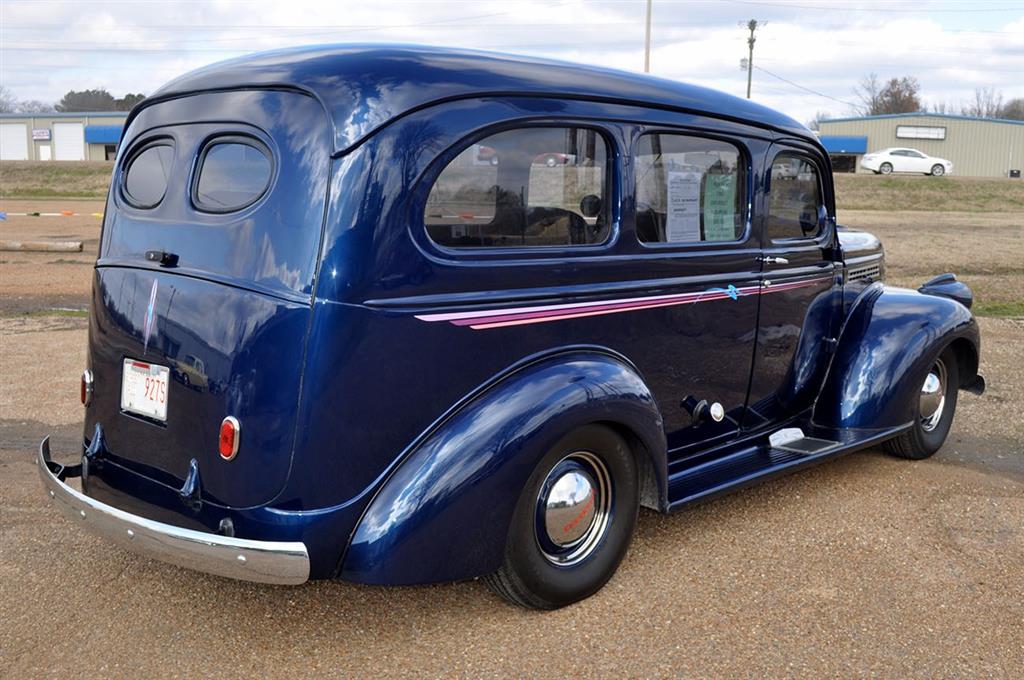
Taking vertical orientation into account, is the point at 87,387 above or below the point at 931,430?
above

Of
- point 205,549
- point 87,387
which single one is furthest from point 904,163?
point 205,549

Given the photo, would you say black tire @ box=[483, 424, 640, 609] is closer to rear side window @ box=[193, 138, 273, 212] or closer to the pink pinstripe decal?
the pink pinstripe decal

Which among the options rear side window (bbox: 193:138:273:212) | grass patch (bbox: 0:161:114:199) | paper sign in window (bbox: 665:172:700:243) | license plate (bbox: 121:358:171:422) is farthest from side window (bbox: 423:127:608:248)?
grass patch (bbox: 0:161:114:199)

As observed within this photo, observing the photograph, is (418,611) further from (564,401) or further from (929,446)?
(929,446)

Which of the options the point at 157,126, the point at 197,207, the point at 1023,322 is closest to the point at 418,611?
the point at 197,207

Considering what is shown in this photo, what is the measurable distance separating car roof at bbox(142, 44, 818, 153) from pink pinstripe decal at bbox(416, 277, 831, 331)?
679 millimetres

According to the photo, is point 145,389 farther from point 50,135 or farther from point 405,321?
point 50,135

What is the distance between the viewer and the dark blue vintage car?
3.04 metres

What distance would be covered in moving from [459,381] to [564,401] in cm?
38

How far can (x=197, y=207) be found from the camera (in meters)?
3.40

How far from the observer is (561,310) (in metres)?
3.58

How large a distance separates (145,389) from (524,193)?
1504 millimetres

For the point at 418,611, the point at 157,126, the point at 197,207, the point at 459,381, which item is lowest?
the point at 418,611

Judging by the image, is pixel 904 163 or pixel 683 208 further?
pixel 904 163
